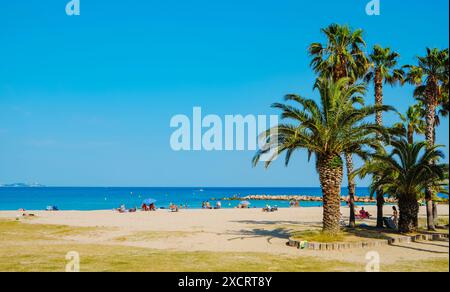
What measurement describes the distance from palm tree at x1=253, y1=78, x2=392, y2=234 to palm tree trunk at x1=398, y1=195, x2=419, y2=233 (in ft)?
12.4

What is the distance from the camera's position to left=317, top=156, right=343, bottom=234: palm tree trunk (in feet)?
70.6

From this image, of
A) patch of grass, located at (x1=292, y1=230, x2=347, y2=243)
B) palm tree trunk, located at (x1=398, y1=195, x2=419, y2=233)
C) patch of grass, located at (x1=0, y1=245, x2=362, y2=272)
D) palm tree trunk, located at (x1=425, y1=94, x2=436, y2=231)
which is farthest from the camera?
palm tree trunk, located at (x1=425, y1=94, x2=436, y2=231)

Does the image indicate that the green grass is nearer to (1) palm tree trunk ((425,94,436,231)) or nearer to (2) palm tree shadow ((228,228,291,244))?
(2) palm tree shadow ((228,228,291,244))

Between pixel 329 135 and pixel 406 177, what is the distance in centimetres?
487

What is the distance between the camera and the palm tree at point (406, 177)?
72.1 ft

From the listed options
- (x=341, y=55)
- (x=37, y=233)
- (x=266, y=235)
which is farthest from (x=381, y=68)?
(x=37, y=233)

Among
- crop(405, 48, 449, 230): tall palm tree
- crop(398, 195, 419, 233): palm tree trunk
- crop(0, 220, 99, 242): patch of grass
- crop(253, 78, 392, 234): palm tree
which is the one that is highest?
crop(405, 48, 449, 230): tall palm tree

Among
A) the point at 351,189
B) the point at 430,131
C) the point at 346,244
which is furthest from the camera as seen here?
the point at 351,189

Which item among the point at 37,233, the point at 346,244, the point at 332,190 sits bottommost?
the point at 37,233

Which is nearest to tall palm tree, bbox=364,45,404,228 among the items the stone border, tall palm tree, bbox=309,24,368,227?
tall palm tree, bbox=309,24,368,227

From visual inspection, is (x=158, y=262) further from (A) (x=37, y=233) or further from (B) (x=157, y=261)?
(A) (x=37, y=233)

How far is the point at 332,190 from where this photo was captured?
21766 millimetres
